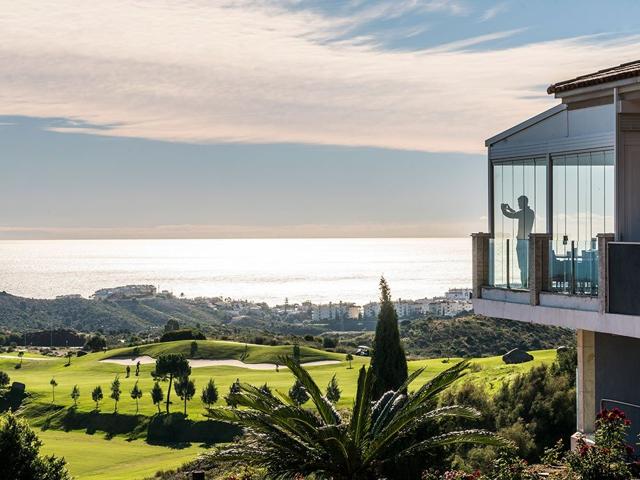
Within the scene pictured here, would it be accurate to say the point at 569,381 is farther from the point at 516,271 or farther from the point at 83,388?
the point at 83,388

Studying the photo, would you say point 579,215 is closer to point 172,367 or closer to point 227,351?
point 172,367

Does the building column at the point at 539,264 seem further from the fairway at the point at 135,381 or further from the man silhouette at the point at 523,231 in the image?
the fairway at the point at 135,381

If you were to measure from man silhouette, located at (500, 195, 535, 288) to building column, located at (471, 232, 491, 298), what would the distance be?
768mm

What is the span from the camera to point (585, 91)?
12211 millimetres

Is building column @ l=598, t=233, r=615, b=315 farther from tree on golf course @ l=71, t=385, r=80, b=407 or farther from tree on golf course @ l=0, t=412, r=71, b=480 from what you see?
tree on golf course @ l=71, t=385, r=80, b=407

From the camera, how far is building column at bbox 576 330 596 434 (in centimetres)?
1282

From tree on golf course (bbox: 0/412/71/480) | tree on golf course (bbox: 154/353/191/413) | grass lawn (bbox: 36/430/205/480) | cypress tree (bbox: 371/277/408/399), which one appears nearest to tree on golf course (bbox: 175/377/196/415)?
Answer: tree on golf course (bbox: 154/353/191/413)

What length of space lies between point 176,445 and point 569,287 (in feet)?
124

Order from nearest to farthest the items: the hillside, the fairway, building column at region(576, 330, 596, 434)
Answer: building column at region(576, 330, 596, 434) → the fairway → the hillside

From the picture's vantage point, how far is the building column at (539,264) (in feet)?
42.4

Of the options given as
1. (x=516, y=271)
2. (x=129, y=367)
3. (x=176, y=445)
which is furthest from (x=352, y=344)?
(x=516, y=271)

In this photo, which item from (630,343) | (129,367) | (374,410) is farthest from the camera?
(129,367)

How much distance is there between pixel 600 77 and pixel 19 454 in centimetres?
996

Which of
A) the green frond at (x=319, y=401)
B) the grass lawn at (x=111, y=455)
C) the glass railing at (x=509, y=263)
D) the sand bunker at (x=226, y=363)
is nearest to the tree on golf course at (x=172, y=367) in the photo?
the grass lawn at (x=111, y=455)
